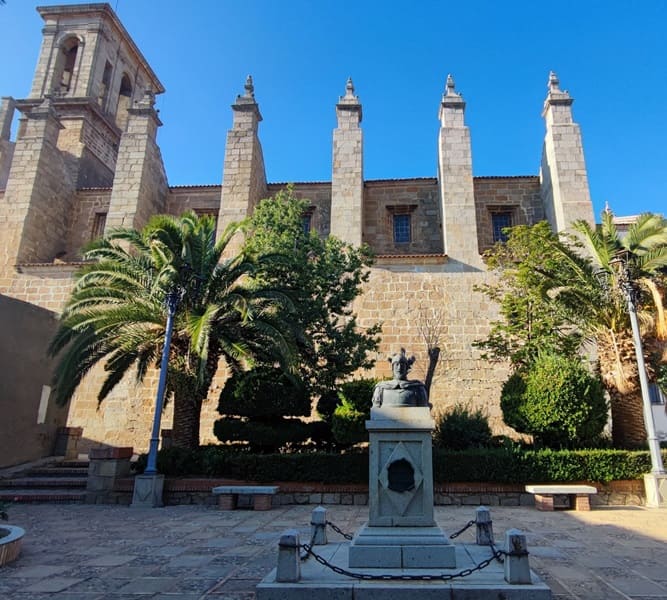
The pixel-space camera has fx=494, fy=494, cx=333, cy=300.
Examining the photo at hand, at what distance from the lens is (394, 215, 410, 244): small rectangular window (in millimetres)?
18547

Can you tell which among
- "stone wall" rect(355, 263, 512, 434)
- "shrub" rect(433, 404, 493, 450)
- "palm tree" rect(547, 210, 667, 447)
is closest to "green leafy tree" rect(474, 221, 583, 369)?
"palm tree" rect(547, 210, 667, 447)

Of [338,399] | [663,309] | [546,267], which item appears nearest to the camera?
[663,309]

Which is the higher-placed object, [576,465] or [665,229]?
[665,229]

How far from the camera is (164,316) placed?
1067cm

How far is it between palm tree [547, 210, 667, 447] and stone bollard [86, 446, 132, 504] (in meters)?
10.5

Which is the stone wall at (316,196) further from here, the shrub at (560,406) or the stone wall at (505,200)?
the shrub at (560,406)

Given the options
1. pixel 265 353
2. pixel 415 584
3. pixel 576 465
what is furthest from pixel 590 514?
pixel 265 353

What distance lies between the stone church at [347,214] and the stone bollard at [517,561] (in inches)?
437

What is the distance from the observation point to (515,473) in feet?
30.9

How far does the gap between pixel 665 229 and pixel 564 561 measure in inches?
368

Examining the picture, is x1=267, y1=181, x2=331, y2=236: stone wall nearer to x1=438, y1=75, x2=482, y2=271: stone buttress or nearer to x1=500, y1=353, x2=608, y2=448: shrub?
x1=438, y1=75, x2=482, y2=271: stone buttress

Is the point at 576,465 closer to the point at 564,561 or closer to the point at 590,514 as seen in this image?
the point at 590,514

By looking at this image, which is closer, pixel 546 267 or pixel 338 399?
pixel 338 399

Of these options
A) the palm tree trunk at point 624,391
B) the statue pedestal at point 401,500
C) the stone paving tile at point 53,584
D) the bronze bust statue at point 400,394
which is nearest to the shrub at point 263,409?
the bronze bust statue at point 400,394
